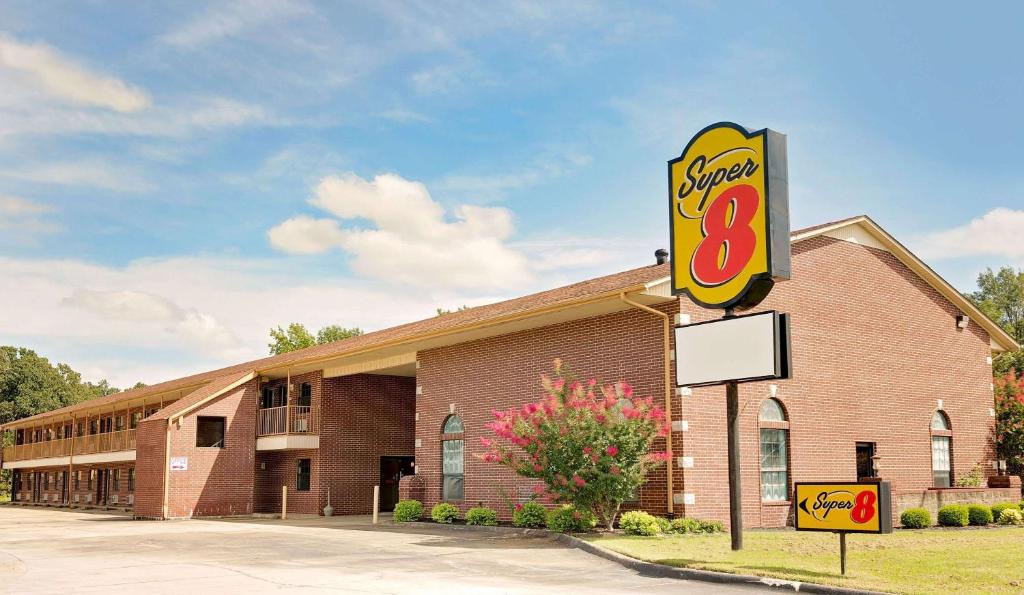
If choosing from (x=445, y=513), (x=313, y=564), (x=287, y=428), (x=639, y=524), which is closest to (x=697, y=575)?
(x=639, y=524)

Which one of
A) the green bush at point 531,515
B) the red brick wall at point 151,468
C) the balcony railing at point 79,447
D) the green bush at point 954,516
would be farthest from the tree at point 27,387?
the green bush at point 954,516

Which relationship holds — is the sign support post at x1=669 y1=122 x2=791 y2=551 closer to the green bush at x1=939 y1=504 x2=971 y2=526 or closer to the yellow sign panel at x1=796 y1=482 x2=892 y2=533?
the yellow sign panel at x1=796 y1=482 x2=892 y2=533

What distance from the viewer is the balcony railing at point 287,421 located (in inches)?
1328

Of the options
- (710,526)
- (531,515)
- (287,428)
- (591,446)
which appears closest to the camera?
(591,446)

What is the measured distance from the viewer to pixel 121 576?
14.0 m

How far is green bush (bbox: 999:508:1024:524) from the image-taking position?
2288 centimetres

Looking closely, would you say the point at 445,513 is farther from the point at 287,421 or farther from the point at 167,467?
the point at 167,467

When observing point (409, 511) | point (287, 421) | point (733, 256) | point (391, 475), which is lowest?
point (409, 511)

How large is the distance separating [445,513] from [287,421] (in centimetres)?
1014

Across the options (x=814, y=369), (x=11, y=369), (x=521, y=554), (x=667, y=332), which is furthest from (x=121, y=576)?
(x=11, y=369)

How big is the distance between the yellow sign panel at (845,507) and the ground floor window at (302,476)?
23.8 m

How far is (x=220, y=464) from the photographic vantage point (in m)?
34.2

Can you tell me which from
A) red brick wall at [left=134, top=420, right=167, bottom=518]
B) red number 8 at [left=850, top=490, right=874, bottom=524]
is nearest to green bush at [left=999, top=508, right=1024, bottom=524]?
red number 8 at [left=850, top=490, right=874, bottom=524]

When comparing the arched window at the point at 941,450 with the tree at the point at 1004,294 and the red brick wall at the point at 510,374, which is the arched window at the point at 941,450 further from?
the tree at the point at 1004,294
